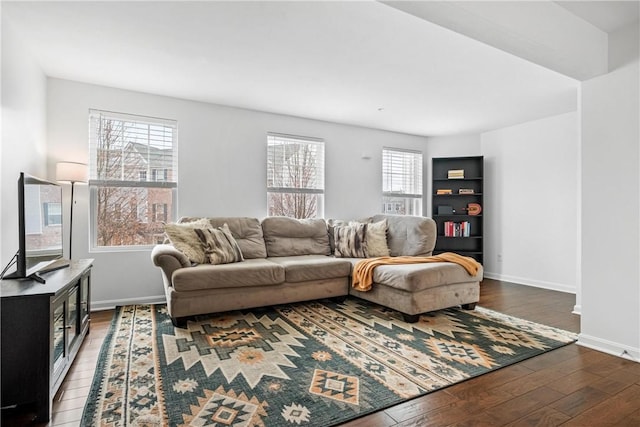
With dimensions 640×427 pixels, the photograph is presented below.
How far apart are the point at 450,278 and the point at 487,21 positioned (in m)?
2.29

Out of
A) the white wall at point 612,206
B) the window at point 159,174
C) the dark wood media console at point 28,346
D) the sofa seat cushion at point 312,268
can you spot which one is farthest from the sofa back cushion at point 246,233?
the white wall at point 612,206

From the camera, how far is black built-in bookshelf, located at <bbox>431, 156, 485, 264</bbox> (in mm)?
5695

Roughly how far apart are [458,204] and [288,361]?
14.9 ft

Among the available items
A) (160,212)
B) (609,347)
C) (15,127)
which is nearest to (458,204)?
(609,347)

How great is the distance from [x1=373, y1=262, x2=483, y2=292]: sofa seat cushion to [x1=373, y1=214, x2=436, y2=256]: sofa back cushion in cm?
72

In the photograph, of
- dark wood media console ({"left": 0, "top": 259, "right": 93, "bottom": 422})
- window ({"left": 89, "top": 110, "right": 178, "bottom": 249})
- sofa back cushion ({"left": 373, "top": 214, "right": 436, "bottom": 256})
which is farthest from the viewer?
sofa back cushion ({"left": 373, "top": 214, "right": 436, "bottom": 256})

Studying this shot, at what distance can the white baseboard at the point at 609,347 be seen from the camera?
246cm

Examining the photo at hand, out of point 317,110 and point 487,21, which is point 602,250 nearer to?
point 487,21

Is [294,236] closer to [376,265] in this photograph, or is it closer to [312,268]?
[312,268]

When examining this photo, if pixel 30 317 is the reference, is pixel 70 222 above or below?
above

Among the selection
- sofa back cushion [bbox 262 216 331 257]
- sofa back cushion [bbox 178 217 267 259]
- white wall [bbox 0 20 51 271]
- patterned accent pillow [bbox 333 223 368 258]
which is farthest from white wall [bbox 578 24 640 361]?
white wall [bbox 0 20 51 271]

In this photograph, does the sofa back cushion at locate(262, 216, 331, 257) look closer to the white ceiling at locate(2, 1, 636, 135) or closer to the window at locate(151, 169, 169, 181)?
the window at locate(151, 169, 169, 181)

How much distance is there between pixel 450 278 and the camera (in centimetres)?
345

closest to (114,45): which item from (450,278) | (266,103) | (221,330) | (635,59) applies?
(266,103)
